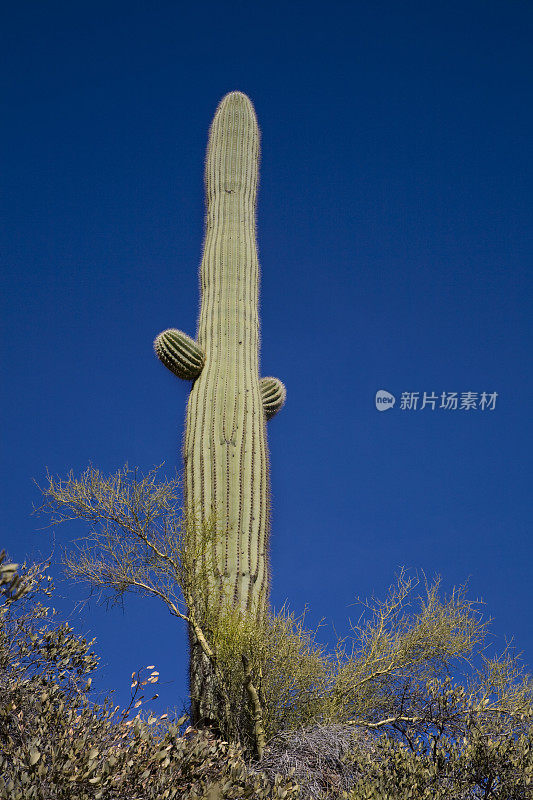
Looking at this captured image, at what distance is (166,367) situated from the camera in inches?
279

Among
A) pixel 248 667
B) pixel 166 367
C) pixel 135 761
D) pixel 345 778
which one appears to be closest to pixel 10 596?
pixel 135 761

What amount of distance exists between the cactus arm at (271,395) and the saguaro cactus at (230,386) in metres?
0.01

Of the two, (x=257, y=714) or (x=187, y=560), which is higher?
(x=187, y=560)

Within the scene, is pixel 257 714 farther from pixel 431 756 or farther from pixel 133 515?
pixel 133 515

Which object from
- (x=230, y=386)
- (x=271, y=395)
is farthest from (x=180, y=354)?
(x=271, y=395)

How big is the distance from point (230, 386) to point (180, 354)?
1.75 ft

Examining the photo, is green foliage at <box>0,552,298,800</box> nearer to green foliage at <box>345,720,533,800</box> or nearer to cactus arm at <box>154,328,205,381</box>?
green foliage at <box>345,720,533,800</box>

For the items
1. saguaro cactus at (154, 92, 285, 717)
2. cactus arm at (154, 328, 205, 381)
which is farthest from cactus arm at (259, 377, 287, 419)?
cactus arm at (154, 328, 205, 381)

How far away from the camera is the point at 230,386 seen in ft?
22.4

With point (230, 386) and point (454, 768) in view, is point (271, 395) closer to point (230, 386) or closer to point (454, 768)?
point (230, 386)

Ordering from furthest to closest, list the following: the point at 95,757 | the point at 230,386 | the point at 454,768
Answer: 1. the point at 230,386
2. the point at 454,768
3. the point at 95,757

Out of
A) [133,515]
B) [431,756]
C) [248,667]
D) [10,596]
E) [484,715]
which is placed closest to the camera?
[10,596]

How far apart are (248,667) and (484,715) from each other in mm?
1725

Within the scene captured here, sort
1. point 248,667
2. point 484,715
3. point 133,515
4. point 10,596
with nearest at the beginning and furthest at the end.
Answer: point 10,596 → point 248,667 → point 484,715 → point 133,515
